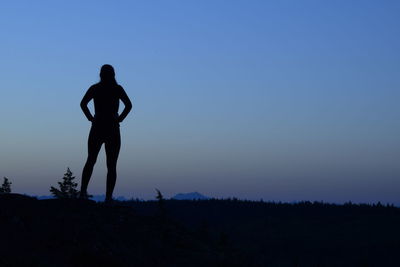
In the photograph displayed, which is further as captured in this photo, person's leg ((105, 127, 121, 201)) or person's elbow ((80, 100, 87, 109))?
person's leg ((105, 127, 121, 201))

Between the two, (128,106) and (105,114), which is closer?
(105,114)

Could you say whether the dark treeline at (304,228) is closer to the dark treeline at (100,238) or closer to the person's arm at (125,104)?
the dark treeline at (100,238)

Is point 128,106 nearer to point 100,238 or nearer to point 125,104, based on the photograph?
point 125,104

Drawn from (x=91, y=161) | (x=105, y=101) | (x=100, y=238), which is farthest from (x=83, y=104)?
(x=100, y=238)

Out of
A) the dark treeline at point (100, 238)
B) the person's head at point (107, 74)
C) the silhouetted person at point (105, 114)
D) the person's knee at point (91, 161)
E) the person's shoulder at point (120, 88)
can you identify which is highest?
the person's head at point (107, 74)

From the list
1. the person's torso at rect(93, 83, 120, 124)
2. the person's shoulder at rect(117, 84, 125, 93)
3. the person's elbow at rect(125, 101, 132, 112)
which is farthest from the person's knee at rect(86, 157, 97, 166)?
the person's shoulder at rect(117, 84, 125, 93)

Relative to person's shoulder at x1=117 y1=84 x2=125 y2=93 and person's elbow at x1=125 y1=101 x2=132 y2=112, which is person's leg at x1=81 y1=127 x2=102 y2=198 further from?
person's shoulder at x1=117 y1=84 x2=125 y2=93

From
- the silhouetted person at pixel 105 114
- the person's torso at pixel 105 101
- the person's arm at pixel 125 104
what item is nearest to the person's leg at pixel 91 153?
the silhouetted person at pixel 105 114

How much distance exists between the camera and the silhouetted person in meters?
15.1

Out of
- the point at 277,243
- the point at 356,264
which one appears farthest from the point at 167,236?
the point at 277,243

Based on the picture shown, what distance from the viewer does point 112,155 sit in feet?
50.1

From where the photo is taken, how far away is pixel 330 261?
36.7 m

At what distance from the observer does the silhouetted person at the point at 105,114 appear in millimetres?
15078

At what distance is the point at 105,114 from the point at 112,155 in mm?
993
